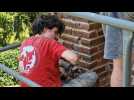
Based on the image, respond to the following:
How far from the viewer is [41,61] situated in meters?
3.15

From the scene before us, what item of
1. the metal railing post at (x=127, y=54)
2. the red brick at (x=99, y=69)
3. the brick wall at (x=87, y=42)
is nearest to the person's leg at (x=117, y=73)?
the brick wall at (x=87, y=42)

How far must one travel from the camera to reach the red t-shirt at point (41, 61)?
3.12 meters

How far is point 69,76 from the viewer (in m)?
3.80

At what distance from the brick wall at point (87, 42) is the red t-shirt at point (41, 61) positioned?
0.81 metres

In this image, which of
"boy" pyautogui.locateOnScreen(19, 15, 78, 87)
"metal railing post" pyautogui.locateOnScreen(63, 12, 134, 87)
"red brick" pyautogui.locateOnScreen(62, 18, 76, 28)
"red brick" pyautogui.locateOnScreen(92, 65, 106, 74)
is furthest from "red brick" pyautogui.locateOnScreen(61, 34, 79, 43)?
"metal railing post" pyautogui.locateOnScreen(63, 12, 134, 87)

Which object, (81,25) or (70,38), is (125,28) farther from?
(70,38)

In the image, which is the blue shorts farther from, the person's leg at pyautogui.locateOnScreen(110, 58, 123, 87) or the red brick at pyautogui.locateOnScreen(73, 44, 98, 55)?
the red brick at pyautogui.locateOnScreen(73, 44, 98, 55)

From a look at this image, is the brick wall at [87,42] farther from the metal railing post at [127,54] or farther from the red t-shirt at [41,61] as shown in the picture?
the metal railing post at [127,54]

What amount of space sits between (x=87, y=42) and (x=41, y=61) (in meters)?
0.96
